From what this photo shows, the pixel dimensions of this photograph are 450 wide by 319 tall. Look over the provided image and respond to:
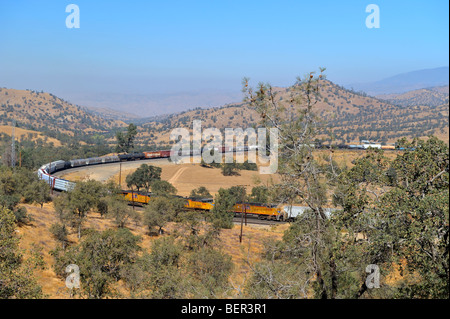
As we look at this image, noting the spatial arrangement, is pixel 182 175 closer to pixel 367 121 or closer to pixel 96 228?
pixel 96 228

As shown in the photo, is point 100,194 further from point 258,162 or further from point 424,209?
point 258,162

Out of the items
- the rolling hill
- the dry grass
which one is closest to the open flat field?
the dry grass

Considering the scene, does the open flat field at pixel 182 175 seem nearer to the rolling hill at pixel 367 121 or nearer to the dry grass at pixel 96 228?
the dry grass at pixel 96 228

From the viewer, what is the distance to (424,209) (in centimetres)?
848

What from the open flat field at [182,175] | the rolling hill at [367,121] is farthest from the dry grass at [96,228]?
the rolling hill at [367,121]

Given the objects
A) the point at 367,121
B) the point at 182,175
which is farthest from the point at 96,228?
the point at 367,121

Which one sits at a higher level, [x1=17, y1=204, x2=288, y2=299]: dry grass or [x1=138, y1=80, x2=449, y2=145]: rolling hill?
[x1=138, y1=80, x2=449, y2=145]: rolling hill

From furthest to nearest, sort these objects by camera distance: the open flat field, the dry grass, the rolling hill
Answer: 1. the rolling hill
2. the open flat field
3. the dry grass

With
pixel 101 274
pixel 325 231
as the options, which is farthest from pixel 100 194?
pixel 325 231

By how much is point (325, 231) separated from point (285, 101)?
424 cm

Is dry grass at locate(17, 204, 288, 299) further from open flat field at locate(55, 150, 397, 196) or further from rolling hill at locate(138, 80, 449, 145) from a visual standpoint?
rolling hill at locate(138, 80, 449, 145)

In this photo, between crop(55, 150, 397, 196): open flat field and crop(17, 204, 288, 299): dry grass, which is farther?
crop(55, 150, 397, 196): open flat field

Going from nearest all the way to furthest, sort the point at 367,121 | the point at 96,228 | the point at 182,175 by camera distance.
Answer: the point at 96,228
the point at 182,175
the point at 367,121

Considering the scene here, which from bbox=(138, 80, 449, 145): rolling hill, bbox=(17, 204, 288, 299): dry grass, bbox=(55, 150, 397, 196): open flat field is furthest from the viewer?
bbox=(138, 80, 449, 145): rolling hill
